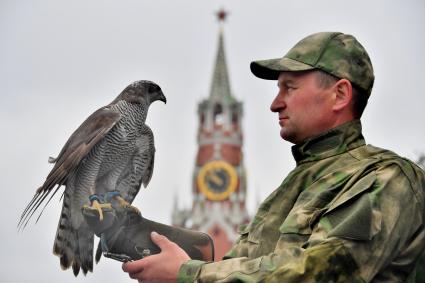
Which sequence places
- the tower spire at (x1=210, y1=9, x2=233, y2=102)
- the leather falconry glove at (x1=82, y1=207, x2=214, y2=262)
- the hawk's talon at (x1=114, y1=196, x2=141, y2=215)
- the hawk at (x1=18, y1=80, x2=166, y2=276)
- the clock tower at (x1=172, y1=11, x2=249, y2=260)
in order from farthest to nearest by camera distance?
the tower spire at (x1=210, y1=9, x2=233, y2=102) → the clock tower at (x1=172, y1=11, x2=249, y2=260) → the hawk at (x1=18, y1=80, x2=166, y2=276) → the hawk's talon at (x1=114, y1=196, x2=141, y2=215) → the leather falconry glove at (x1=82, y1=207, x2=214, y2=262)

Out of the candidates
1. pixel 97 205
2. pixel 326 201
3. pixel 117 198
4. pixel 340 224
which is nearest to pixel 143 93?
pixel 117 198

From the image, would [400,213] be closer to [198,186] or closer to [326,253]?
[326,253]

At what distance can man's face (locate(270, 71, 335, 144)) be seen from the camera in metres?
2.14

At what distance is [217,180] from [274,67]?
39.8m

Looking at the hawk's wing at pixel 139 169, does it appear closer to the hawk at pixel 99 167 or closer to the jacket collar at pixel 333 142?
the hawk at pixel 99 167

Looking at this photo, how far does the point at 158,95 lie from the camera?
2625 mm

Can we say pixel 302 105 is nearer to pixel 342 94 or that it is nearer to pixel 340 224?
pixel 342 94

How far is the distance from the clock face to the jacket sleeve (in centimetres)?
3957

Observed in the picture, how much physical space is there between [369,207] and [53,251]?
1154 millimetres

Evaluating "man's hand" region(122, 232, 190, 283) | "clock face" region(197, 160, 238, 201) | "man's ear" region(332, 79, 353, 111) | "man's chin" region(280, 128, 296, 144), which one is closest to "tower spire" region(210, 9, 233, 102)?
"clock face" region(197, 160, 238, 201)

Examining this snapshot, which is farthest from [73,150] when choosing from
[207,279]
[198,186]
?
[198,186]

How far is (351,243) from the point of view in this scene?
1749 mm

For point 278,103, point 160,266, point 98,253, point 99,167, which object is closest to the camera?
point 160,266

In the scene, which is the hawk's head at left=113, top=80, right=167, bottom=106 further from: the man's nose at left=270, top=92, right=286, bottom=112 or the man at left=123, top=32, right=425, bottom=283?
the man's nose at left=270, top=92, right=286, bottom=112
